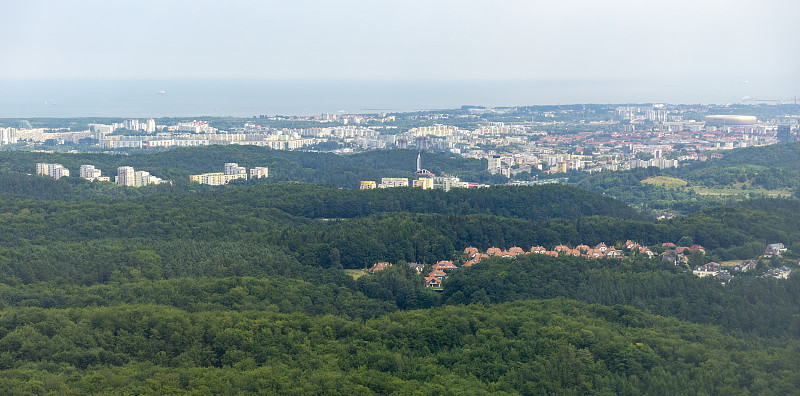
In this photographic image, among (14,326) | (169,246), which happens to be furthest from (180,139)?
(14,326)

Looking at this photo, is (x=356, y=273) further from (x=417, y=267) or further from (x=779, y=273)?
(x=779, y=273)

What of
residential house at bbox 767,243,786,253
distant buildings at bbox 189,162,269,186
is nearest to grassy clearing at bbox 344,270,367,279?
residential house at bbox 767,243,786,253

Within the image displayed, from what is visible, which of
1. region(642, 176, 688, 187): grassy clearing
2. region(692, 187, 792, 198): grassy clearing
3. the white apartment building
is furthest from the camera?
region(642, 176, 688, 187): grassy clearing

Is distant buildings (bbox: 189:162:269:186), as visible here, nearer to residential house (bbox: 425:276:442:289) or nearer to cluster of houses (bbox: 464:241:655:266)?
cluster of houses (bbox: 464:241:655:266)

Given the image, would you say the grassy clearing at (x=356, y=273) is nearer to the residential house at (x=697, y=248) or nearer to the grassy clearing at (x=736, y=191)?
the residential house at (x=697, y=248)

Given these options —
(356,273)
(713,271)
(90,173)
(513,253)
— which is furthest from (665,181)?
(90,173)

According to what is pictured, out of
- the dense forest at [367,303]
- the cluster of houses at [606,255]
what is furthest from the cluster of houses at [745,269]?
the dense forest at [367,303]
